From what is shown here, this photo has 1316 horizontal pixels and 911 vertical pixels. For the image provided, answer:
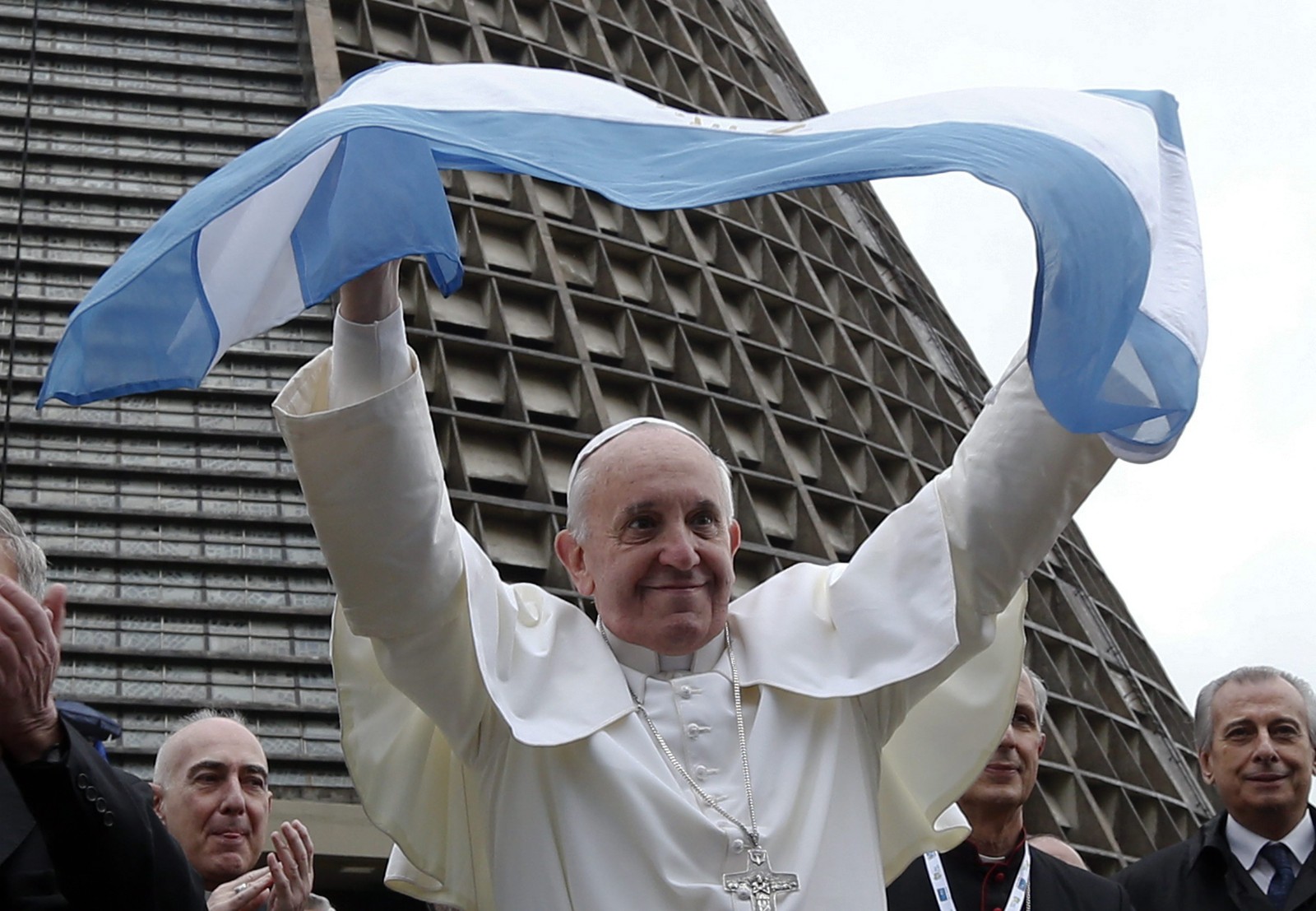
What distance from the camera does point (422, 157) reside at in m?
2.69

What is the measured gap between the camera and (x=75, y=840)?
2316 millimetres

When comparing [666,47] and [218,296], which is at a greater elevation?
[666,47]

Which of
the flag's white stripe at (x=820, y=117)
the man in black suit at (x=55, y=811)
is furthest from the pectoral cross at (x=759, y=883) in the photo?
the flag's white stripe at (x=820, y=117)

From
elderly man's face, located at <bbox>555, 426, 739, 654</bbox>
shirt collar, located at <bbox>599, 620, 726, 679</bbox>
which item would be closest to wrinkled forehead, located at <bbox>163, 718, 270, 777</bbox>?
shirt collar, located at <bbox>599, 620, 726, 679</bbox>

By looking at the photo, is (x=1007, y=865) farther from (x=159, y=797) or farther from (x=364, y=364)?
(x=364, y=364)

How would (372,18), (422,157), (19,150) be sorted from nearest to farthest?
(422,157) → (19,150) → (372,18)

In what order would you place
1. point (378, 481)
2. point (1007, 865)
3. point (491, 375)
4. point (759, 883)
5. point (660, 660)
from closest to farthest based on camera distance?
1. point (378, 481)
2. point (759, 883)
3. point (660, 660)
4. point (1007, 865)
5. point (491, 375)

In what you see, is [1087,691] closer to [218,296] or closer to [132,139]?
[132,139]

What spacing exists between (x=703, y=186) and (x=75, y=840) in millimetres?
1341

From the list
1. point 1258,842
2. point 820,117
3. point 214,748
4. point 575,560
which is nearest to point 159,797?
point 214,748

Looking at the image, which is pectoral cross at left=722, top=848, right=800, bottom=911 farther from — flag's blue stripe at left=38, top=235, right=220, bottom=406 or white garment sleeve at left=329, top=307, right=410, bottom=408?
flag's blue stripe at left=38, top=235, right=220, bottom=406

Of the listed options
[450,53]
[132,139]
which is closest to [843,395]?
[450,53]

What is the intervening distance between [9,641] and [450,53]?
71.0ft

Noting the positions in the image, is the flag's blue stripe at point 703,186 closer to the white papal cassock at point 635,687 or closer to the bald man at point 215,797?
the white papal cassock at point 635,687
